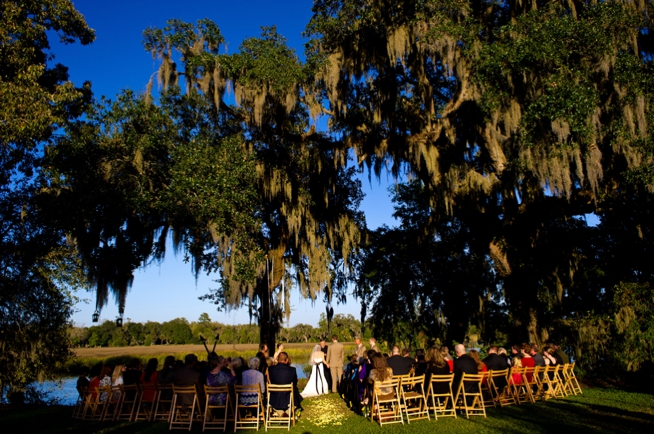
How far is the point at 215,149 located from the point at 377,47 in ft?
16.7

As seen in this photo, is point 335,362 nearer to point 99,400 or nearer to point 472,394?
point 472,394

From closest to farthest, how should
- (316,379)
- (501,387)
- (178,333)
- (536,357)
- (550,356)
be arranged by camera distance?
(501,387), (536,357), (550,356), (316,379), (178,333)

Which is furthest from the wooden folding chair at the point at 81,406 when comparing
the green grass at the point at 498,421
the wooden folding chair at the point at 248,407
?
the wooden folding chair at the point at 248,407

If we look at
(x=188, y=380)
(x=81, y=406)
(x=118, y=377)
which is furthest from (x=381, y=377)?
(x=81, y=406)

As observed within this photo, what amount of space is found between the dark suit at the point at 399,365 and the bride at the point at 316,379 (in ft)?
10.2

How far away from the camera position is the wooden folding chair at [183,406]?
20.8ft

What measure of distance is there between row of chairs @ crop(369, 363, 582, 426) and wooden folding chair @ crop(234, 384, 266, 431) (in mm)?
1689

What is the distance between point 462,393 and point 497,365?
1.03 metres

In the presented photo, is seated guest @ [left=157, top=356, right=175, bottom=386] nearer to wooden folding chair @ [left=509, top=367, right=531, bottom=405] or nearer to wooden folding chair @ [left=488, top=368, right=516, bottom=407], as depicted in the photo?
wooden folding chair @ [left=488, top=368, right=516, bottom=407]

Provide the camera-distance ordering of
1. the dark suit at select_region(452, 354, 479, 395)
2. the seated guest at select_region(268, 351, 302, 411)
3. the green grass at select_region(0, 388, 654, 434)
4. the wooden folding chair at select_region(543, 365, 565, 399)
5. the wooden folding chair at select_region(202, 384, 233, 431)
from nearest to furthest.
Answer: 1. the green grass at select_region(0, 388, 654, 434)
2. the wooden folding chair at select_region(202, 384, 233, 431)
3. the seated guest at select_region(268, 351, 302, 411)
4. the dark suit at select_region(452, 354, 479, 395)
5. the wooden folding chair at select_region(543, 365, 565, 399)

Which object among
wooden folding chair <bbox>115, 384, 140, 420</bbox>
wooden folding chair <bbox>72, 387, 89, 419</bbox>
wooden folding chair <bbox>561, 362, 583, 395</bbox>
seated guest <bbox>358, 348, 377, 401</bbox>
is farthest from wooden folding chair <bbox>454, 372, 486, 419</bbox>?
wooden folding chair <bbox>72, 387, 89, 419</bbox>

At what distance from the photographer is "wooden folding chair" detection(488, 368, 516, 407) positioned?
7293 mm

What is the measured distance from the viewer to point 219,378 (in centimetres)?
673

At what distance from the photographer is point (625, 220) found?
10.5 metres
